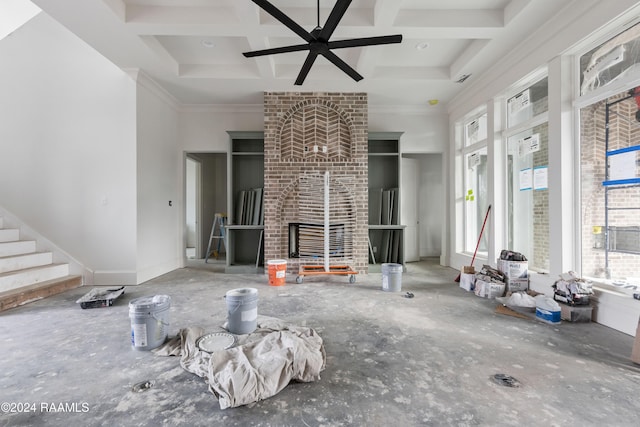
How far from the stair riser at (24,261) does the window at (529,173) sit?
6623 mm

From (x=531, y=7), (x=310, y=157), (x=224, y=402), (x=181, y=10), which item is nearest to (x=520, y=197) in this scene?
(x=531, y=7)

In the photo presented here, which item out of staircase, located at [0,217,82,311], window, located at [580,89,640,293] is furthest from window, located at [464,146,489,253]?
staircase, located at [0,217,82,311]

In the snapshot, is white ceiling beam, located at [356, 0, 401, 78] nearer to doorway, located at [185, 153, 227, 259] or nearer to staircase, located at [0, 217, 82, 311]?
doorway, located at [185, 153, 227, 259]

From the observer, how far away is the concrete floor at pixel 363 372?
147 centimetres

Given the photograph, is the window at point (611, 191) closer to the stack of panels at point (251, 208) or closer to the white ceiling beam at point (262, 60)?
the white ceiling beam at point (262, 60)

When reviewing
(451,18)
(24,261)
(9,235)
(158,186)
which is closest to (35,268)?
(24,261)

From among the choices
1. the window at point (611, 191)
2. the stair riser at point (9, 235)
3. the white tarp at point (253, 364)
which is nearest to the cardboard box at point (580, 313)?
the window at point (611, 191)

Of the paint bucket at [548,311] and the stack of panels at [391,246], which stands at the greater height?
the stack of panels at [391,246]

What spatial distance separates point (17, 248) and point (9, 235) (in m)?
0.26

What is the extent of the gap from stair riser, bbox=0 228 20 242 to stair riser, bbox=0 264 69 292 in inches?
27.7

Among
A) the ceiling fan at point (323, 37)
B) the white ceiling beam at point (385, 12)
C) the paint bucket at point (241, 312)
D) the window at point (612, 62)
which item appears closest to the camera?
the ceiling fan at point (323, 37)

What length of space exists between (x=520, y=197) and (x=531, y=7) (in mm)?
2258

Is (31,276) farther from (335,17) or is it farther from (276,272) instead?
(335,17)

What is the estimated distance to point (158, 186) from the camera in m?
4.66
